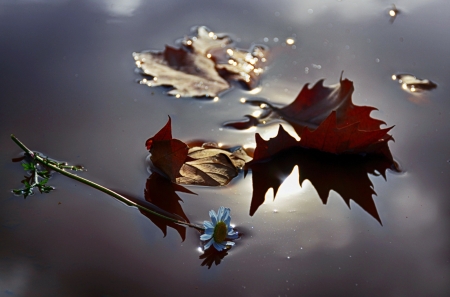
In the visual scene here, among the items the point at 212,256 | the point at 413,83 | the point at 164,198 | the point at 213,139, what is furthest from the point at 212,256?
the point at 413,83

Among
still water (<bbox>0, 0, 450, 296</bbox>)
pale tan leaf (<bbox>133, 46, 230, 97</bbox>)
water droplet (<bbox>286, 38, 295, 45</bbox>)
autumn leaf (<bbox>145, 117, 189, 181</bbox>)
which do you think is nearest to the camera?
still water (<bbox>0, 0, 450, 296</bbox>)

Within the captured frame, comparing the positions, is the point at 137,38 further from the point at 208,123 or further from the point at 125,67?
the point at 208,123

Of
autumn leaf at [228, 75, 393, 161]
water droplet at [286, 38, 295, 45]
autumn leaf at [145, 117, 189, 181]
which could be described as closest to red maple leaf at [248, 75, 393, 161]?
autumn leaf at [228, 75, 393, 161]

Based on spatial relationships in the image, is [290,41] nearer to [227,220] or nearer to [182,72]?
[182,72]

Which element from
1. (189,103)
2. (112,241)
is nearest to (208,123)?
(189,103)

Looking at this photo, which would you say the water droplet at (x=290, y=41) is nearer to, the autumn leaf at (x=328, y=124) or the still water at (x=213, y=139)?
the still water at (x=213, y=139)

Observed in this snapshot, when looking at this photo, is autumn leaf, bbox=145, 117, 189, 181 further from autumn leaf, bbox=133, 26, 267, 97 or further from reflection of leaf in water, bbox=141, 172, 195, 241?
autumn leaf, bbox=133, 26, 267, 97

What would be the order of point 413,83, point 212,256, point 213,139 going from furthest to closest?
point 413,83 < point 213,139 < point 212,256

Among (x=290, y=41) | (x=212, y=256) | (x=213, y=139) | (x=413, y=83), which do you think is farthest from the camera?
(x=290, y=41)
